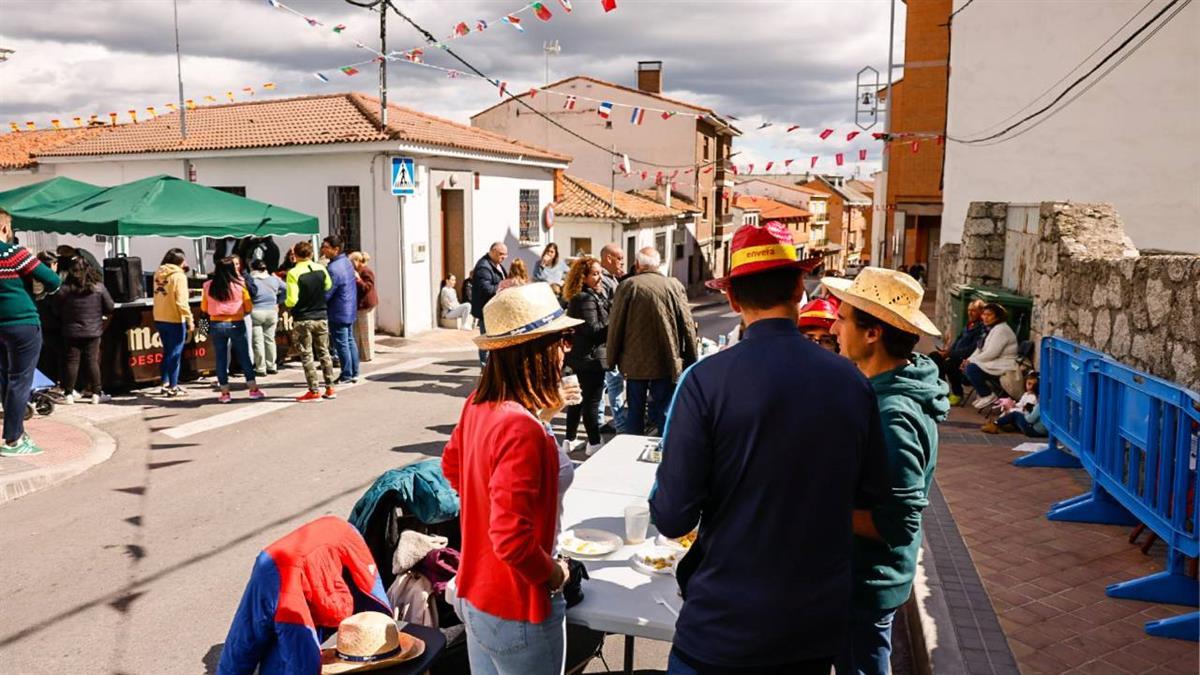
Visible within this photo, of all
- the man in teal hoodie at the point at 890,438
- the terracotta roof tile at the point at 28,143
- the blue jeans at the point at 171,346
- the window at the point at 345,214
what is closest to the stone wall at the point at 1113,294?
the man in teal hoodie at the point at 890,438

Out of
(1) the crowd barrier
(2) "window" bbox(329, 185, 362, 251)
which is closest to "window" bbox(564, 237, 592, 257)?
(2) "window" bbox(329, 185, 362, 251)

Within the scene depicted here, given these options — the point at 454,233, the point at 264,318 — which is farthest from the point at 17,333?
the point at 454,233

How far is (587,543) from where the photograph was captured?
11.4 feet

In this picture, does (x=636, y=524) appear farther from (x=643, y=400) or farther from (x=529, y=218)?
(x=529, y=218)

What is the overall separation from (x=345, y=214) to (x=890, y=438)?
16.2 meters

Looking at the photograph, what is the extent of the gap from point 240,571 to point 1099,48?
14911 mm

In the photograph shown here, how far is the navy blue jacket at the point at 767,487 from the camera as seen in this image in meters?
2.13

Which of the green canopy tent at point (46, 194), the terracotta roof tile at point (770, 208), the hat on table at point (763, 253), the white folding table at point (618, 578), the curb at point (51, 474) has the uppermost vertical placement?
the terracotta roof tile at point (770, 208)

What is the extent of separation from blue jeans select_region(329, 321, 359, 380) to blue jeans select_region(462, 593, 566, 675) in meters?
8.84

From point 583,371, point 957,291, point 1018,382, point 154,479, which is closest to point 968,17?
point 957,291

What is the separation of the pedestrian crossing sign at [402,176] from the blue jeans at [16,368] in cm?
887

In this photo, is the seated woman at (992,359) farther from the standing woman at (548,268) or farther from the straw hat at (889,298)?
the straw hat at (889,298)

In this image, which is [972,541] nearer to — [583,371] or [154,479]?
[583,371]

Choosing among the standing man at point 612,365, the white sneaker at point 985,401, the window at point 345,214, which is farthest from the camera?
the window at point 345,214
